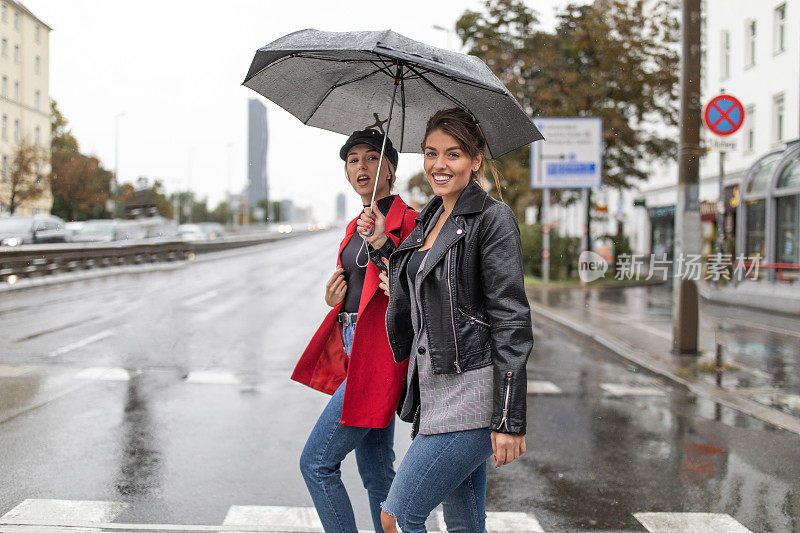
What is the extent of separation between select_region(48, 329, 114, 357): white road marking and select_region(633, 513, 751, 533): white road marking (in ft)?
24.2

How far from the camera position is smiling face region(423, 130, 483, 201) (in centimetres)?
249

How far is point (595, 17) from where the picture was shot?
25.5m

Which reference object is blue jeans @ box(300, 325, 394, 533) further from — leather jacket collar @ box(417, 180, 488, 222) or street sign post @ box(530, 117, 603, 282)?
street sign post @ box(530, 117, 603, 282)

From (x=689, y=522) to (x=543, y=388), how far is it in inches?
154

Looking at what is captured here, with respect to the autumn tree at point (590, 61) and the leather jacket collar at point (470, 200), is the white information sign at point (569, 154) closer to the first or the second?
the autumn tree at point (590, 61)

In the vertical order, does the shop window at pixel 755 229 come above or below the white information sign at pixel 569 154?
below

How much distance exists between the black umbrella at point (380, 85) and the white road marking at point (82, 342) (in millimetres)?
6973

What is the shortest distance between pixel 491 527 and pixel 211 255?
1416 inches

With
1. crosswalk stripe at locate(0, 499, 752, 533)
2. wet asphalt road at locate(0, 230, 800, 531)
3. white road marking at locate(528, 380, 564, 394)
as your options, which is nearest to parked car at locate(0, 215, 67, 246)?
wet asphalt road at locate(0, 230, 800, 531)

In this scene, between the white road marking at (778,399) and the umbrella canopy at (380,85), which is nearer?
the umbrella canopy at (380,85)

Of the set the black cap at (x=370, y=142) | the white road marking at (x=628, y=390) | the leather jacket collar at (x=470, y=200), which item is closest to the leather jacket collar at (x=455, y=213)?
the leather jacket collar at (x=470, y=200)

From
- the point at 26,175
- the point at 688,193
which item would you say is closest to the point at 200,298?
the point at 26,175

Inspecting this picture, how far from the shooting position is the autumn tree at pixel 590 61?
82.8 ft

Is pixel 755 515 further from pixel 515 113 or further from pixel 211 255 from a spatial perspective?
pixel 211 255
